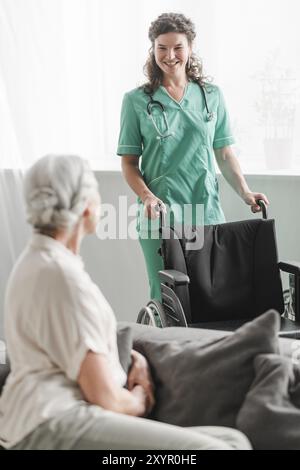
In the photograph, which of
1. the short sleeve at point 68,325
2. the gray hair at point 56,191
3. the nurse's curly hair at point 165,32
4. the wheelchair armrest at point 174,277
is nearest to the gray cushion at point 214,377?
the short sleeve at point 68,325

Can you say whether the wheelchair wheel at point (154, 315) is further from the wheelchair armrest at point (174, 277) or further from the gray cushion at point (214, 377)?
the gray cushion at point (214, 377)

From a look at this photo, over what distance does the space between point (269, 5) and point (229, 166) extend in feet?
2.55

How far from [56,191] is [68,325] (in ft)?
0.86

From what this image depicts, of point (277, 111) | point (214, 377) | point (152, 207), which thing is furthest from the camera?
point (277, 111)

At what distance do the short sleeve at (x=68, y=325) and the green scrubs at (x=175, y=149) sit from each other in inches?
60.0

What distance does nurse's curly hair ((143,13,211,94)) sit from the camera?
301 cm

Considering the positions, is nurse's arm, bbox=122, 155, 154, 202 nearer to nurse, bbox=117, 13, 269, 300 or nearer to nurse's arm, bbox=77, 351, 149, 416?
nurse, bbox=117, 13, 269, 300

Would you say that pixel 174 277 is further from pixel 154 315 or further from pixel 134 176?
pixel 134 176

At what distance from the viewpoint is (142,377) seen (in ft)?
6.06

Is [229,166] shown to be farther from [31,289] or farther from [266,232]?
[31,289]

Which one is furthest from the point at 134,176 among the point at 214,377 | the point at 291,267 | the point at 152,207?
the point at 214,377

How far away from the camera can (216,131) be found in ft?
10.5

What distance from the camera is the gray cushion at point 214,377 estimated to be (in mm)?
1733

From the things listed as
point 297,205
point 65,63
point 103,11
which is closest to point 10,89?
point 65,63
